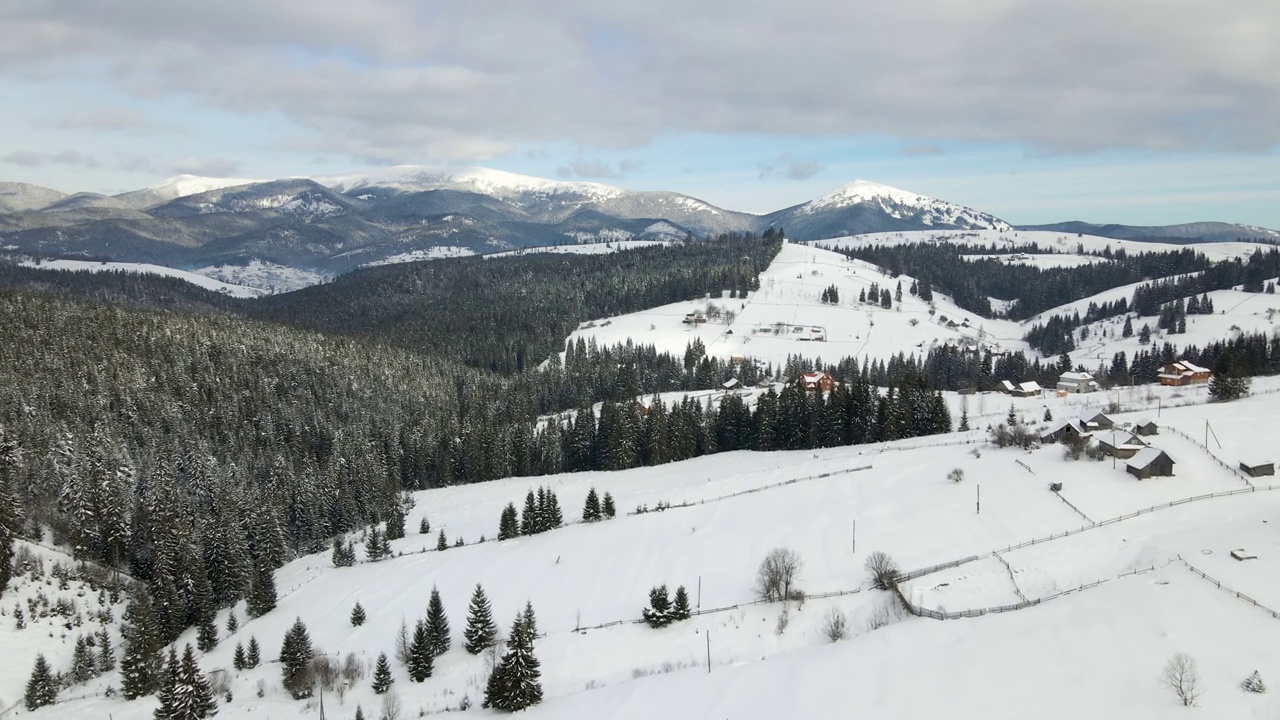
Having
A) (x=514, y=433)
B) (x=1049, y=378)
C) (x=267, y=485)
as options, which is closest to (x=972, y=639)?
(x=514, y=433)

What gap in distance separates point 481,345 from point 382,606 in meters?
134

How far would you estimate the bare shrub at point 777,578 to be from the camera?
4403cm

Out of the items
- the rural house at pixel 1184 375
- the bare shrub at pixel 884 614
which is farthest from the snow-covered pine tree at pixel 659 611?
the rural house at pixel 1184 375

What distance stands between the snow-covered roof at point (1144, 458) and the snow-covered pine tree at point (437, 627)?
5643cm

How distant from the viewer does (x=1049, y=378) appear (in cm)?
13088

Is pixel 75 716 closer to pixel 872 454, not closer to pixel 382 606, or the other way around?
pixel 382 606

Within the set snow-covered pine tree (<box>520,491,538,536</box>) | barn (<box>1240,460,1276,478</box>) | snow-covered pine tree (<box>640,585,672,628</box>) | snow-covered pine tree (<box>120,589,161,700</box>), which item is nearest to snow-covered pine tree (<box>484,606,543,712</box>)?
snow-covered pine tree (<box>640,585,672,628</box>)

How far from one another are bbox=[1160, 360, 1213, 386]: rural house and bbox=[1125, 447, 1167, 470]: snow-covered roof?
69.2 metres

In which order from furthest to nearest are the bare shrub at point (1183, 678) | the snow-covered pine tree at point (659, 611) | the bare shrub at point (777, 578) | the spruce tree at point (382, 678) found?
the bare shrub at point (777, 578)
the snow-covered pine tree at point (659, 611)
the spruce tree at point (382, 678)
the bare shrub at point (1183, 678)

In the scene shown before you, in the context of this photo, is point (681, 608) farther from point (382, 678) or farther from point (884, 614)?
point (382, 678)

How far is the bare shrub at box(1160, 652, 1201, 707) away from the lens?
92.6 ft

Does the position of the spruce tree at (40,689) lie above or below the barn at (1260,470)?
below

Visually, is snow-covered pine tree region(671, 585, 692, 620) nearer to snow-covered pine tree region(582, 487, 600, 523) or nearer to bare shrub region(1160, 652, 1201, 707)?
bare shrub region(1160, 652, 1201, 707)

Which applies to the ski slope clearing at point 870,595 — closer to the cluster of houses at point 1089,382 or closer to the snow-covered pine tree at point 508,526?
the snow-covered pine tree at point 508,526
